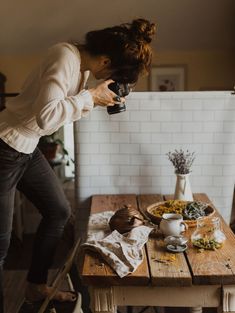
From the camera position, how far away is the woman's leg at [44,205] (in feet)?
5.98

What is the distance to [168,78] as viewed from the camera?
4598mm

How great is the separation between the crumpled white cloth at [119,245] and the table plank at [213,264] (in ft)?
0.53

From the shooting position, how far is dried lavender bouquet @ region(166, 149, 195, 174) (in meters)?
2.06

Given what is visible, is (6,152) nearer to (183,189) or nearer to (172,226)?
(172,226)

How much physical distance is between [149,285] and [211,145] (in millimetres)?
1081

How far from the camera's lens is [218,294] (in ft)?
4.57

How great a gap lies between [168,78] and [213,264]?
11.0ft

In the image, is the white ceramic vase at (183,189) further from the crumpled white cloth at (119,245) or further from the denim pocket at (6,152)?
the denim pocket at (6,152)

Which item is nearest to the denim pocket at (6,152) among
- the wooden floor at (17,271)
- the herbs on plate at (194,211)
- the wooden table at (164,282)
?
the wooden table at (164,282)

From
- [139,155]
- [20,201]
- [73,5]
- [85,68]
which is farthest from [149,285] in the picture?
[73,5]

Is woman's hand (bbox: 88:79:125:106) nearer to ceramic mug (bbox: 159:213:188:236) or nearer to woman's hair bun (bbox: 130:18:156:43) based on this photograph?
woman's hair bun (bbox: 130:18:156:43)

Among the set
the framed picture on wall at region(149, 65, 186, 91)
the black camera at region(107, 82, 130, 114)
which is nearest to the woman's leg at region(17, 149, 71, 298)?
the black camera at region(107, 82, 130, 114)

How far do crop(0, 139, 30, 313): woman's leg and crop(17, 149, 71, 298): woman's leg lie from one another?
3.7 inches

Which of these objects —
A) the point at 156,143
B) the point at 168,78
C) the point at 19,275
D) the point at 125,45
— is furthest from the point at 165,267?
A: the point at 168,78
